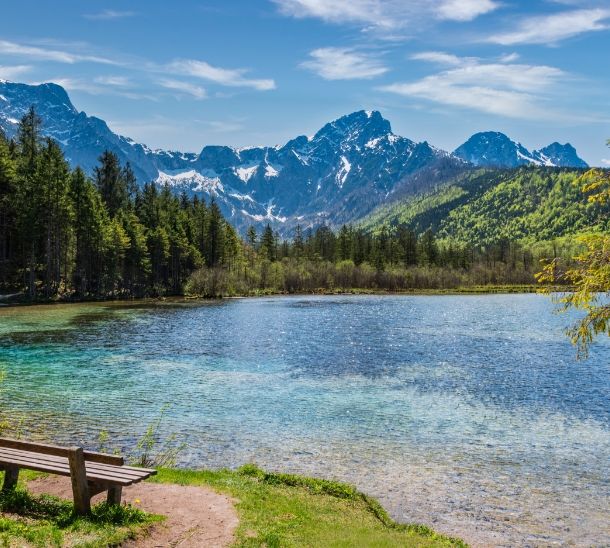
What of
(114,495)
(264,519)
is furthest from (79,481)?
(264,519)

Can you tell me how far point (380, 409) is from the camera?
96.6 ft

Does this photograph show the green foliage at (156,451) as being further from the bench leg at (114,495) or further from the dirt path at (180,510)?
the bench leg at (114,495)

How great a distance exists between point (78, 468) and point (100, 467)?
1.06 metres

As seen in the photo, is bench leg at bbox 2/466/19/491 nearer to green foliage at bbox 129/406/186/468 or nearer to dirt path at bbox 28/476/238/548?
dirt path at bbox 28/476/238/548

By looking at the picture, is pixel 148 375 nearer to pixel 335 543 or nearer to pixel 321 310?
pixel 335 543

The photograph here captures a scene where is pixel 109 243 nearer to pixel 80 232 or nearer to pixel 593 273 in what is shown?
pixel 80 232

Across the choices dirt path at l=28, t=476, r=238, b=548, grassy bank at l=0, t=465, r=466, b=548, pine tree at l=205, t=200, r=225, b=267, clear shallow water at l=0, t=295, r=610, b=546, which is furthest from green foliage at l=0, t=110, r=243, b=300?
grassy bank at l=0, t=465, r=466, b=548

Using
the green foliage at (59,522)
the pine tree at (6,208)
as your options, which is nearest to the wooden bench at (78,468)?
the green foliage at (59,522)

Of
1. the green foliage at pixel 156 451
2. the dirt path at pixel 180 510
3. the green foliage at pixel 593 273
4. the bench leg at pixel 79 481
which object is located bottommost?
the green foliage at pixel 156 451

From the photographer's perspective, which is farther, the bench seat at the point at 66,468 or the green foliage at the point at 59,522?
the bench seat at the point at 66,468

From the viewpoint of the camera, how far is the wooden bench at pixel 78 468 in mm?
12109

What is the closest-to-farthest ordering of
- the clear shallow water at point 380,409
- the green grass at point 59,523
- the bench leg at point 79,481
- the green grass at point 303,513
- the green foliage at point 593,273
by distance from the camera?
the green grass at point 59,523 → the bench leg at point 79,481 → the green grass at point 303,513 → the green foliage at point 593,273 → the clear shallow water at point 380,409

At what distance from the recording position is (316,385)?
35781 millimetres

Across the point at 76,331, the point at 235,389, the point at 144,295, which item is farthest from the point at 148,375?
the point at 144,295
